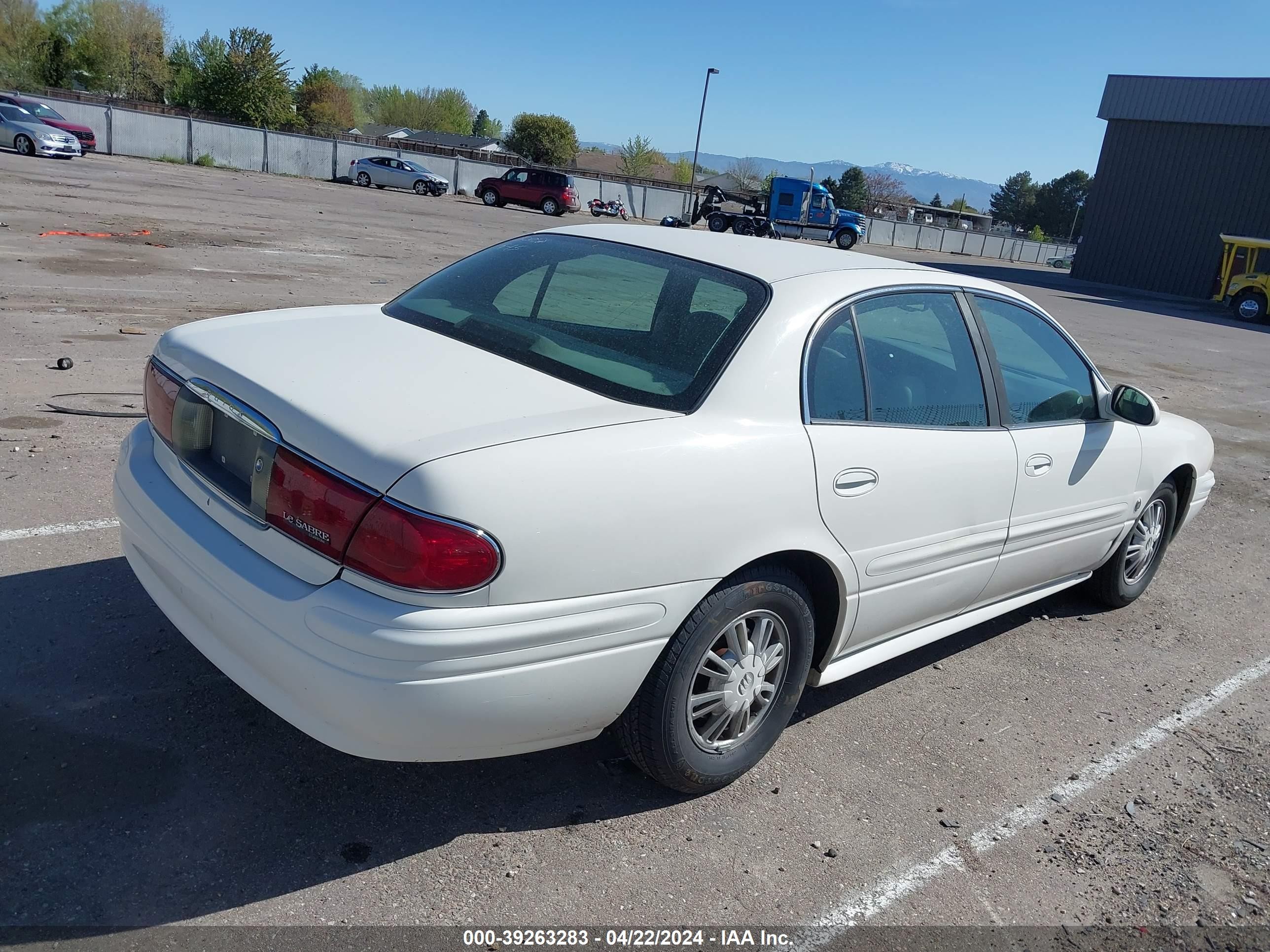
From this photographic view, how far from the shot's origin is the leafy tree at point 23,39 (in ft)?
215

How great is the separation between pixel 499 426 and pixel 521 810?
1186mm

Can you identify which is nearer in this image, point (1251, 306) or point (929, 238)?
point (1251, 306)

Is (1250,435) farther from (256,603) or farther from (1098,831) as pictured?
(256,603)

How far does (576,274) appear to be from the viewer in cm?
367

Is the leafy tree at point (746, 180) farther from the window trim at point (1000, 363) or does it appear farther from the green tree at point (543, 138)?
the window trim at point (1000, 363)

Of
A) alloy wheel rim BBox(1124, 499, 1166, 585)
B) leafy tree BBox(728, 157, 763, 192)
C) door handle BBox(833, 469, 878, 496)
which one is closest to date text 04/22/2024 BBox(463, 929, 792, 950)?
door handle BBox(833, 469, 878, 496)

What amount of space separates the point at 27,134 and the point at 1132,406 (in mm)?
34340

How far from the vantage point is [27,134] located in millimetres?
30109

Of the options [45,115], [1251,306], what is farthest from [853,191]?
[45,115]

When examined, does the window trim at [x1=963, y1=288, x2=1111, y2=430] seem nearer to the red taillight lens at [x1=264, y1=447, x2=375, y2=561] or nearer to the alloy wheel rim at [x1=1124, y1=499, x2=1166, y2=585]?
the alloy wheel rim at [x1=1124, y1=499, x2=1166, y2=585]

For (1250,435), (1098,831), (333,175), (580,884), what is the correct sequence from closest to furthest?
(580,884) → (1098,831) → (1250,435) → (333,175)

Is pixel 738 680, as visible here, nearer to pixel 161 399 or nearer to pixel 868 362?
pixel 868 362

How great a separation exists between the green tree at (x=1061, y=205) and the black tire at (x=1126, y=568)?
11885 centimetres

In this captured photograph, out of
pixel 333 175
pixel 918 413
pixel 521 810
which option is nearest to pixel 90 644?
pixel 521 810
